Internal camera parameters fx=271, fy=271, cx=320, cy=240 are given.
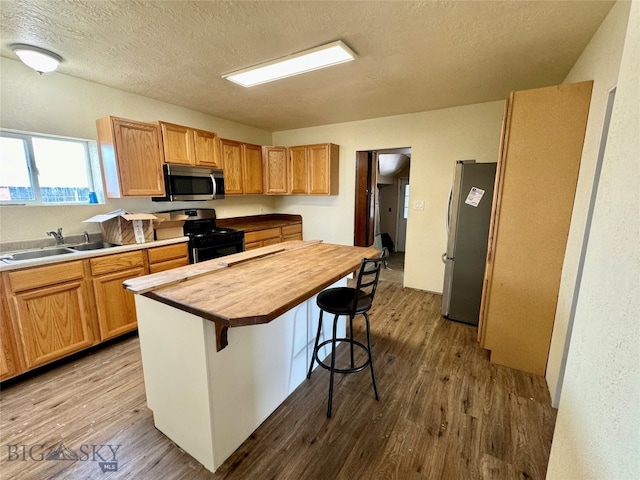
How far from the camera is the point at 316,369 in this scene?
225 cm

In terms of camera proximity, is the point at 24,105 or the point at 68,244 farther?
the point at 68,244

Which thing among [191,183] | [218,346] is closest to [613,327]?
[218,346]

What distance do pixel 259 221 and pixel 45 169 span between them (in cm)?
285

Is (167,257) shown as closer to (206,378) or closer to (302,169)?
(206,378)

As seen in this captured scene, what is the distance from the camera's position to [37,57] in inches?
82.6

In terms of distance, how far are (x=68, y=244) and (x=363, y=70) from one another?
327cm

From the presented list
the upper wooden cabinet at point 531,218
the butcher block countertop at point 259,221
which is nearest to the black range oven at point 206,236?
the butcher block countertop at point 259,221

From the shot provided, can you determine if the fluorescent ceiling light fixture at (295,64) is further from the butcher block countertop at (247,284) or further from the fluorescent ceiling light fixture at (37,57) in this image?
the butcher block countertop at (247,284)

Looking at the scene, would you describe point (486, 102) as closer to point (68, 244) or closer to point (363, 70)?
point (363, 70)

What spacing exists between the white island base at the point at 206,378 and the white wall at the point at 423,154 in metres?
2.79

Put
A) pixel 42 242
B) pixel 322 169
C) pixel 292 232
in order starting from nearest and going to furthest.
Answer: pixel 42 242 < pixel 322 169 < pixel 292 232

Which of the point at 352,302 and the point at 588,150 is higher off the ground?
the point at 588,150

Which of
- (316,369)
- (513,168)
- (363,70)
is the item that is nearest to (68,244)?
(316,369)

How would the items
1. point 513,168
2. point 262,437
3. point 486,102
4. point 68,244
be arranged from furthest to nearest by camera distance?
point 486,102 < point 68,244 < point 513,168 < point 262,437
